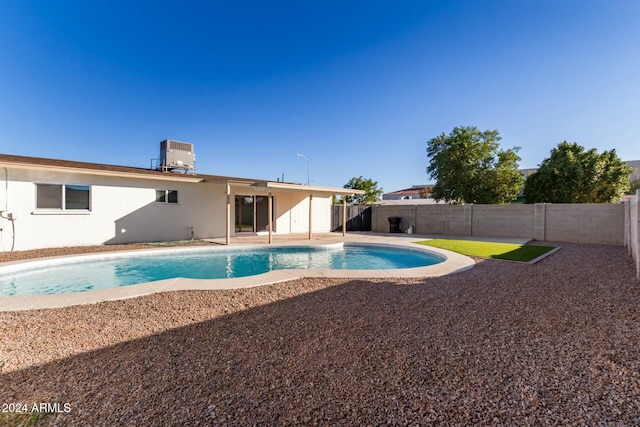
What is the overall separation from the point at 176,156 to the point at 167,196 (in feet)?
22.7

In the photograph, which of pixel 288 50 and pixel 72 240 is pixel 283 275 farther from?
pixel 288 50

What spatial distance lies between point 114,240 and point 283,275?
8.92 metres

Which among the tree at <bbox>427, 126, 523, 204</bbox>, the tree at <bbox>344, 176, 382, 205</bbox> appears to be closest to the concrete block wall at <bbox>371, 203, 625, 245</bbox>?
the tree at <bbox>427, 126, 523, 204</bbox>

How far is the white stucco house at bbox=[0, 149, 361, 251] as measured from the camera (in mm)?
10078

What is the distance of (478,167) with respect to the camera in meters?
21.4

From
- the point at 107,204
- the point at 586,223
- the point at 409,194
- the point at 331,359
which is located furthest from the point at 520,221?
the point at 409,194

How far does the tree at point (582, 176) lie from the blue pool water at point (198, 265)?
1614 cm

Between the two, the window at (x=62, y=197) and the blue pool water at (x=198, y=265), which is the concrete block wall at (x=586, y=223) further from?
the window at (x=62, y=197)

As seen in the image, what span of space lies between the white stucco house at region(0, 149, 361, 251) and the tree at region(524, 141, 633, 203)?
16.9 m

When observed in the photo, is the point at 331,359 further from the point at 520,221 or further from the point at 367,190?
the point at 367,190

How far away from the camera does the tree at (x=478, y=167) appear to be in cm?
2097

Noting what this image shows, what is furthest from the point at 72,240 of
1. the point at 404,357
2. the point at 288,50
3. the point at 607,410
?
the point at 607,410

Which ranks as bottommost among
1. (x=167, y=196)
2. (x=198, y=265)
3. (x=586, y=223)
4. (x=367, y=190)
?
(x=198, y=265)

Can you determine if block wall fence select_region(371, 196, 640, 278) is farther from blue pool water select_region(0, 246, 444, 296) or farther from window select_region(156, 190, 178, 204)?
window select_region(156, 190, 178, 204)
